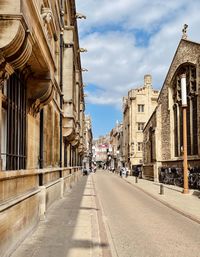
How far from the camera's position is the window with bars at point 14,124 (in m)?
8.88

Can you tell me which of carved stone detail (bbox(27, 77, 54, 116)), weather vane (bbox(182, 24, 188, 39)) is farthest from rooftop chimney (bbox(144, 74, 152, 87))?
carved stone detail (bbox(27, 77, 54, 116))

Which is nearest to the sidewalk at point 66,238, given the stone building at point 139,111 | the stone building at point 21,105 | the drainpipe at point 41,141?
the stone building at point 21,105

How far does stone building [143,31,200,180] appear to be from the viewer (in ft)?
100

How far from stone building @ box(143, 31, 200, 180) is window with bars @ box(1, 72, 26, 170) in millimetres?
20262

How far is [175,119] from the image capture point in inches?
1451

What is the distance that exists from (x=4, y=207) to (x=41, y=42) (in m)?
3.71

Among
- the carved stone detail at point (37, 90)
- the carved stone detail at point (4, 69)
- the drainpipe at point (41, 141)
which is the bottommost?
the drainpipe at point (41, 141)

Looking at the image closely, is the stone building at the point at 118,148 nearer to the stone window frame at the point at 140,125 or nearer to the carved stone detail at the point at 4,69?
the stone window frame at the point at 140,125

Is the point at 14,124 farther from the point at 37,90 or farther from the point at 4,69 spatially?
the point at 4,69

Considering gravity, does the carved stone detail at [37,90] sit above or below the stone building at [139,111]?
below

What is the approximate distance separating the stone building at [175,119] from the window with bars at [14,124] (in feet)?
66.5

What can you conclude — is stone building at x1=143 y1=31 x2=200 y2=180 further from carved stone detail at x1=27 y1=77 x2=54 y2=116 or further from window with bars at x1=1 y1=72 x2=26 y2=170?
window with bars at x1=1 y1=72 x2=26 y2=170

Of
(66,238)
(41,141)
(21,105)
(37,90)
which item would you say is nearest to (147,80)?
(41,141)

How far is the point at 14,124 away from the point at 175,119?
28637mm
